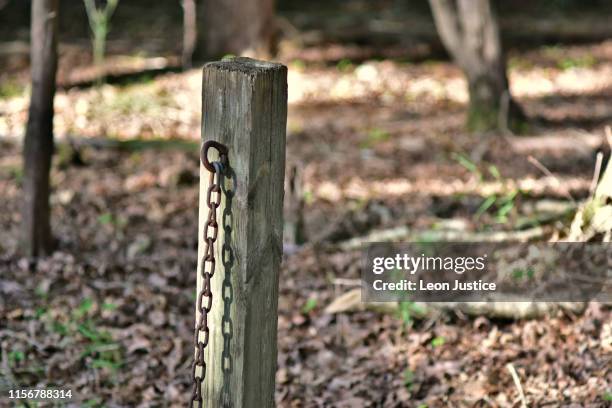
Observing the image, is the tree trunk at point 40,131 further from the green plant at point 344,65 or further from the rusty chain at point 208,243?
the green plant at point 344,65

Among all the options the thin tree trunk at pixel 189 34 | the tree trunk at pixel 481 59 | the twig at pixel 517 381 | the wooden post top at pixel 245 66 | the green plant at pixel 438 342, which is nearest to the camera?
the wooden post top at pixel 245 66

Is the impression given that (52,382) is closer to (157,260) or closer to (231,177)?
(157,260)

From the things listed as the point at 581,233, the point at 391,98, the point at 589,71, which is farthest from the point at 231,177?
the point at 589,71

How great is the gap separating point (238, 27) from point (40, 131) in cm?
565

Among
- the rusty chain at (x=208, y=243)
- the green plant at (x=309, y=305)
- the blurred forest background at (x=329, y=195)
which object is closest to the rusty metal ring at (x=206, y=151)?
the rusty chain at (x=208, y=243)

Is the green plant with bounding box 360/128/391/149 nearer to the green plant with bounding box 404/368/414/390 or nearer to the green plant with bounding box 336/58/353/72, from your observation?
the green plant with bounding box 336/58/353/72

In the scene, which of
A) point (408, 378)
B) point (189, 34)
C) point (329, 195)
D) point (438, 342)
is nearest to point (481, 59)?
point (329, 195)

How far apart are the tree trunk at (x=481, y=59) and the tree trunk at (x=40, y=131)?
4007 mm

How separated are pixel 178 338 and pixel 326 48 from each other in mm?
7780

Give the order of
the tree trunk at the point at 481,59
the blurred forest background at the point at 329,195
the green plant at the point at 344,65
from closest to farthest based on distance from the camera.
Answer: the blurred forest background at the point at 329,195 → the tree trunk at the point at 481,59 → the green plant at the point at 344,65

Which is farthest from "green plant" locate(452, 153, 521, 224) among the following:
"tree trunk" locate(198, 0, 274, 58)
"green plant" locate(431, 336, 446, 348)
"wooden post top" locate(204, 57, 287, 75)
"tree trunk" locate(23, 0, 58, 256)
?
"tree trunk" locate(198, 0, 274, 58)

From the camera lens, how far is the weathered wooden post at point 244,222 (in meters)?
3.30

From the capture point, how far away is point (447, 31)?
8727 millimetres

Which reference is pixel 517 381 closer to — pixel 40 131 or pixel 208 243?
pixel 208 243
